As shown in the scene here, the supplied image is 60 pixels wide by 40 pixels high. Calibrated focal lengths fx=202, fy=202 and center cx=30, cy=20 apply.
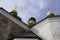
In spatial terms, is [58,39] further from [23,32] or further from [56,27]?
[23,32]

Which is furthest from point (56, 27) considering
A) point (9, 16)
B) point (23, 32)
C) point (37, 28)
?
point (9, 16)

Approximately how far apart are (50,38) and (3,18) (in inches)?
106

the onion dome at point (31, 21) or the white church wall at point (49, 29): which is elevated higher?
the onion dome at point (31, 21)

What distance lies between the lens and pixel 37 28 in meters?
10.4

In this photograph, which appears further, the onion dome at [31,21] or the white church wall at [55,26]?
the onion dome at [31,21]

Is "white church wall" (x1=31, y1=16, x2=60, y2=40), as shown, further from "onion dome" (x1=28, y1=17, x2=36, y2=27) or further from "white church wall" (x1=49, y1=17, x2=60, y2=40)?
"onion dome" (x1=28, y1=17, x2=36, y2=27)

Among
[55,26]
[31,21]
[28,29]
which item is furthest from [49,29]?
[31,21]

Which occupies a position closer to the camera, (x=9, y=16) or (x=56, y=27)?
(x=56, y=27)

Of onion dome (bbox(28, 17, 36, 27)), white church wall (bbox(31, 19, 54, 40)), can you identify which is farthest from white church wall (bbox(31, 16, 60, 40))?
onion dome (bbox(28, 17, 36, 27))

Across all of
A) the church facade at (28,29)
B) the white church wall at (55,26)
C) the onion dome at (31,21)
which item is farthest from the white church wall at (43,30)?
the onion dome at (31,21)

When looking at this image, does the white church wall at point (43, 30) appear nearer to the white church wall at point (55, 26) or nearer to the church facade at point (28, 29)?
the church facade at point (28, 29)

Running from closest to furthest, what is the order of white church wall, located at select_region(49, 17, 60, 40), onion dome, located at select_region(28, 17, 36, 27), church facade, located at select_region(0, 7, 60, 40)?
white church wall, located at select_region(49, 17, 60, 40) < church facade, located at select_region(0, 7, 60, 40) < onion dome, located at select_region(28, 17, 36, 27)

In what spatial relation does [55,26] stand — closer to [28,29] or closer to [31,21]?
[28,29]

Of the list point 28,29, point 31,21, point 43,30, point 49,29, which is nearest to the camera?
point 49,29
